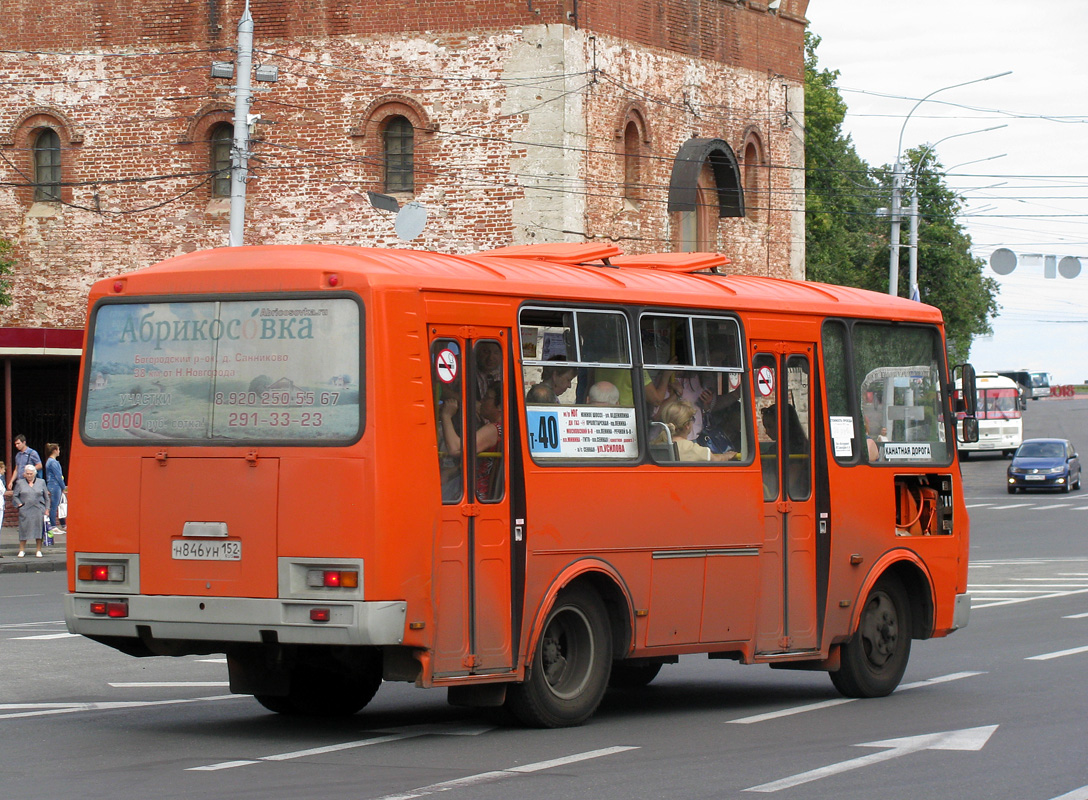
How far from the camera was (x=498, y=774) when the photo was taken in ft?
28.4

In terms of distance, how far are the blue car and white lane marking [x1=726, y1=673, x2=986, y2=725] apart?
3431cm

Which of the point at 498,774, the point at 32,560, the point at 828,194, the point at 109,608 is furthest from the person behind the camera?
the point at 828,194

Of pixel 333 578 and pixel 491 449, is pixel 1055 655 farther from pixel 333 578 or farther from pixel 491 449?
pixel 333 578

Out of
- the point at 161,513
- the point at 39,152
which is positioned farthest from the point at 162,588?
the point at 39,152

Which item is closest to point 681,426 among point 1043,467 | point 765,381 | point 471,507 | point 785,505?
point 765,381

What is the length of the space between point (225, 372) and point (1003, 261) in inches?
1596

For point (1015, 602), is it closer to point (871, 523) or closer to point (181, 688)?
point (871, 523)

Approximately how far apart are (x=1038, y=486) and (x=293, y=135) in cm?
2234

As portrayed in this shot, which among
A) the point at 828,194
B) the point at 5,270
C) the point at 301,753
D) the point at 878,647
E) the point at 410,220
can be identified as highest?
the point at 828,194

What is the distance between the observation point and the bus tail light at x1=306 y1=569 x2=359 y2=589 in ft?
30.4

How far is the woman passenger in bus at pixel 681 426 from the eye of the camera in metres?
11.1

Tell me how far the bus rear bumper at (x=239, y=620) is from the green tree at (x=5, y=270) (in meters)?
25.5

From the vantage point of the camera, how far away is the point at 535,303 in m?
10.4

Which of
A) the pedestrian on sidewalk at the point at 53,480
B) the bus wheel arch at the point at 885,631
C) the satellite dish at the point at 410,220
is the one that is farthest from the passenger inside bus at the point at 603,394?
the satellite dish at the point at 410,220
